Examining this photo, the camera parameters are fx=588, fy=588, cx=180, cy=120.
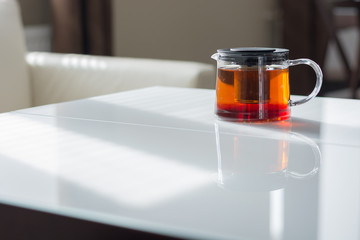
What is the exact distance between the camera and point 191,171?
0.65 m

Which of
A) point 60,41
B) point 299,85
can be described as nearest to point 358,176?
point 60,41

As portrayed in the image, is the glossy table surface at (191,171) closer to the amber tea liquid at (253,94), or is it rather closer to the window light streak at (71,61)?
the amber tea liquid at (253,94)

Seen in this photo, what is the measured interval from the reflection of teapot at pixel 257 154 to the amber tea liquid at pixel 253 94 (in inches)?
1.2

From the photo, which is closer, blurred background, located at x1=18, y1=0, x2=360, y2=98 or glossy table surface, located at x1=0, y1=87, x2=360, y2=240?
glossy table surface, located at x1=0, y1=87, x2=360, y2=240

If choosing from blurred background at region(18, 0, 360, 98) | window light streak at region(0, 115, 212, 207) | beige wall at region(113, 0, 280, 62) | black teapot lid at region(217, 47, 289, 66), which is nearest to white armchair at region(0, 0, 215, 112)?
blurred background at region(18, 0, 360, 98)

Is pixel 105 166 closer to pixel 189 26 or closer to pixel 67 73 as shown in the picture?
pixel 67 73

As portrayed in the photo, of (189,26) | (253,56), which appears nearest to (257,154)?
(253,56)

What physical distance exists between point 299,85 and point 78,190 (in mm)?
3899

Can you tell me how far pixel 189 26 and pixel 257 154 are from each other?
3.15 metres

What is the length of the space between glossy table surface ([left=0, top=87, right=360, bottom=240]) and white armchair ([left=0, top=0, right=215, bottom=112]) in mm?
756

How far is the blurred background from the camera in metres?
2.80

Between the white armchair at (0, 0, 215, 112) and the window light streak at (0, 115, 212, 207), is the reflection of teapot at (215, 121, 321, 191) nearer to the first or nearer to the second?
the window light streak at (0, 115, 212, 207)

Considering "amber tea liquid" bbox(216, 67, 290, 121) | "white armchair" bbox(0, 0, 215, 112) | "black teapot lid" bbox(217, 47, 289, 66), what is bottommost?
"white armchair" bbox(0, 0, 215, 112)

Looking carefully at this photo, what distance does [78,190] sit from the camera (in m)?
0.58
